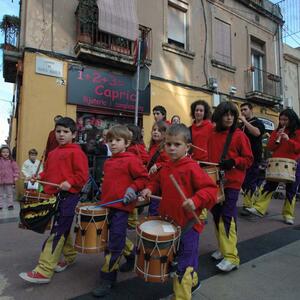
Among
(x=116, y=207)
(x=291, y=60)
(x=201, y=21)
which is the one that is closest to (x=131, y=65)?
(x=201, y=21)

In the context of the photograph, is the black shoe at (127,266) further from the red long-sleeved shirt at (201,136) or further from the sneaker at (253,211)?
the sneaker at (253,211)

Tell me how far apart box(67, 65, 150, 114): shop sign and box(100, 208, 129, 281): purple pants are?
700 centimetres

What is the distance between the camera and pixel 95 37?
9992 millimetres

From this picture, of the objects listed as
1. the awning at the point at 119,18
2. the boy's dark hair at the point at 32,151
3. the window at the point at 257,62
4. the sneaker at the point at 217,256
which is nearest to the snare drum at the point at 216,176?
the sneaker at the point at 217,256

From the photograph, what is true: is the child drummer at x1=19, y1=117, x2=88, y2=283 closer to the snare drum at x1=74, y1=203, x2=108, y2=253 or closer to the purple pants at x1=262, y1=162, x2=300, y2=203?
the snare drum at x1=74, y1=203, x2=108, y2=253

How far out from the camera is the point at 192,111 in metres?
4.80

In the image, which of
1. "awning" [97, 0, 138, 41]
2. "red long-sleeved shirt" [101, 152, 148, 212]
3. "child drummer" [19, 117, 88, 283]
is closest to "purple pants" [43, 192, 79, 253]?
"child drummer" [19, 117, 88, 283]

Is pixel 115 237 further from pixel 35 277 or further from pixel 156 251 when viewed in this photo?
pixel 35 277

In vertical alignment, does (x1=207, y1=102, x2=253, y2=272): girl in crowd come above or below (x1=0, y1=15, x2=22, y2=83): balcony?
below

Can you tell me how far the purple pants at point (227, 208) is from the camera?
→ 355cm

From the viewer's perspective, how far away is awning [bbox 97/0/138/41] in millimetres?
9953

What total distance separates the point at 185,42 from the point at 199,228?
11336 millimetres

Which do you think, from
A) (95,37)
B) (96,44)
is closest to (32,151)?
(96,44)

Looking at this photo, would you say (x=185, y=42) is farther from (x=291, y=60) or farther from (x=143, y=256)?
(x=143, y=256)
